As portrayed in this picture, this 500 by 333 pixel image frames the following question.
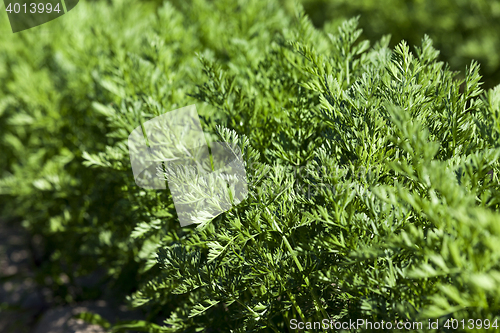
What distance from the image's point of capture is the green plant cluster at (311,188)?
2.72 feet

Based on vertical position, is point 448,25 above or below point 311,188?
above

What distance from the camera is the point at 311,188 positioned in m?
1.23

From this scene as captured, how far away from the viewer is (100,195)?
224cm

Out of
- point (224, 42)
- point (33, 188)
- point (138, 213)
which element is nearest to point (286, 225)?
point (138, 213)

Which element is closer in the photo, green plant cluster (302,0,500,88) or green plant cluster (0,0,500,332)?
green plant cluster (0,0,500,332)

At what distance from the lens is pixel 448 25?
3.37 m

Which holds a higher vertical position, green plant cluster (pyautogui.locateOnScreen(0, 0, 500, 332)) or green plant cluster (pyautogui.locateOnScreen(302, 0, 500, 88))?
green plant cluster (pyautogui.locateOnScreen(302, 0, 500, 88))

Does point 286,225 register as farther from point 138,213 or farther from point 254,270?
point 138,213

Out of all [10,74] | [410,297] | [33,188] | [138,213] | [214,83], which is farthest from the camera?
[10,74]

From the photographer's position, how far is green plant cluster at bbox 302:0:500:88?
3113mm

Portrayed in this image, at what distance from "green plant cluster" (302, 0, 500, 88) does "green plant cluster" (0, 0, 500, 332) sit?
1981 mm

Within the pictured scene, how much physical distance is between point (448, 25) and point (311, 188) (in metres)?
3.13

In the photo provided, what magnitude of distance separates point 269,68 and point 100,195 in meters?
1.41

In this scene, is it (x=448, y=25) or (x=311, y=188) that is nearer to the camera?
(x=311, y=188)
